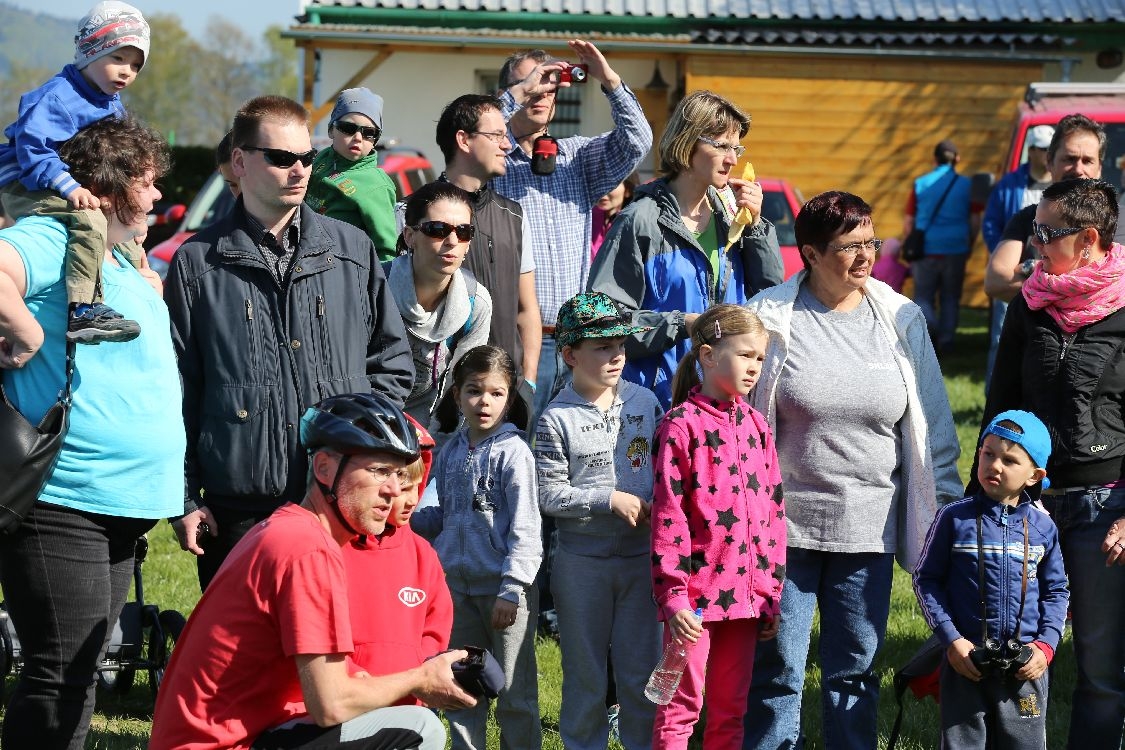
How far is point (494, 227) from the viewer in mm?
6004

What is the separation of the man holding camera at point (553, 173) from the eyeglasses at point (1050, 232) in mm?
1894

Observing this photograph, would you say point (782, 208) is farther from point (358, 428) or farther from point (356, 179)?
point (358, 428)

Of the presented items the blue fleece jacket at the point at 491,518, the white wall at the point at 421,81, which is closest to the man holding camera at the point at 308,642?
the blue fleece jacket at the point at 491,518

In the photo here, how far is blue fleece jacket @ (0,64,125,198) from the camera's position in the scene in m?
4.88

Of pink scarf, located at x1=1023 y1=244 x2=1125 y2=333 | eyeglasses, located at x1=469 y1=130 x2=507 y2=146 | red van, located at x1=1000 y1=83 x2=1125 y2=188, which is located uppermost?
red van, located at x1=1000 y1=83 x2=1125 y2=188

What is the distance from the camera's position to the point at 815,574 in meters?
5.05

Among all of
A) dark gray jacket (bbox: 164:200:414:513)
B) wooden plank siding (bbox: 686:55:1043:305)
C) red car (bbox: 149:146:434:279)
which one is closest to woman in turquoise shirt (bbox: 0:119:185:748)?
dark gray jacket (bbox: 164:200:414:513)

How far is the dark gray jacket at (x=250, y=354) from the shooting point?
4.50 m

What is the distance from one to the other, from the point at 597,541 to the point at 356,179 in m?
2.01

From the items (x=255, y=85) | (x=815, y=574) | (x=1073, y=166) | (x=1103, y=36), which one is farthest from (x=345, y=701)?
(x=255, y=85)

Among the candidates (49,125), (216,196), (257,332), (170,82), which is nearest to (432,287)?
(257,332)

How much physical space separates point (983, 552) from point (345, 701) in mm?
2328

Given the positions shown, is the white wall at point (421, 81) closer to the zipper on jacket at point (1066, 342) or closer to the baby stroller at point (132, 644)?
the baby stroller at point (132, 644)

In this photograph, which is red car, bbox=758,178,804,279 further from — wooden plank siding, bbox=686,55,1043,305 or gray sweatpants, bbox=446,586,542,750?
gray sweatpants, bbox=446,586,542,750
